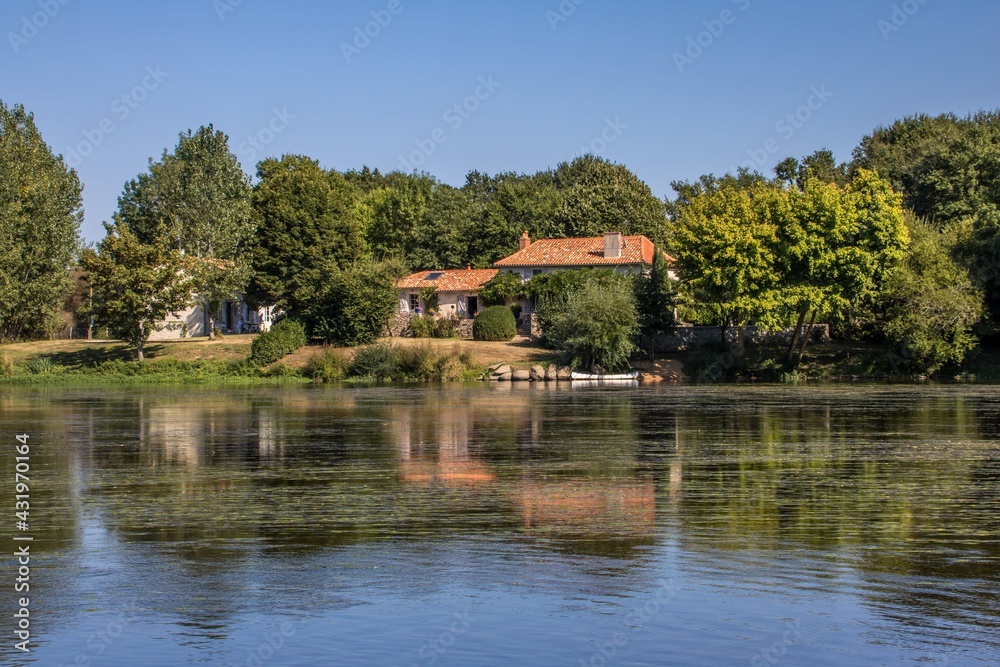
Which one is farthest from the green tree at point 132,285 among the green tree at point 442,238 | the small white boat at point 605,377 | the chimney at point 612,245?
the green tree at point 442,238

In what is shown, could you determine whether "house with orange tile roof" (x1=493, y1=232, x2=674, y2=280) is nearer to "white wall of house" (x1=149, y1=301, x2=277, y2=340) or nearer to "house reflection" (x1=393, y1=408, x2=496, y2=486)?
"white wall of house" (x1=149, y1=301, x2=277, y2=340)

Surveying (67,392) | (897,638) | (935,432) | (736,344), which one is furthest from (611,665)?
(736,344)

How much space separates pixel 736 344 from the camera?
6488 centimetres

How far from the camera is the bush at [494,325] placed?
71125mm

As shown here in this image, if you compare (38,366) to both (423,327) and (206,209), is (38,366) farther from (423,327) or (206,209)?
(423,327)

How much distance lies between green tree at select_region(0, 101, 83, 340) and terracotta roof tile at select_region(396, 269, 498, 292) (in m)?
24.2

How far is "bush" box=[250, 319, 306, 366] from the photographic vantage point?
65.1 meters

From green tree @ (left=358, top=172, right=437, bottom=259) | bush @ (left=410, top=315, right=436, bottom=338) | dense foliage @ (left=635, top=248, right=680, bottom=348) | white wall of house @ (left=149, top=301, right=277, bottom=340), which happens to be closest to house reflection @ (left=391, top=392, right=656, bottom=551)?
dense foliage @ (left=635, top=248, right=680, bottom=348)

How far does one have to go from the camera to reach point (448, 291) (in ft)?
267

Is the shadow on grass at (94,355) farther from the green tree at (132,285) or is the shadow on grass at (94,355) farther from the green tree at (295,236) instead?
the green tree at (295,236)

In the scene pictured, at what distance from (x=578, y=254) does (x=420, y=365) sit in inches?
854

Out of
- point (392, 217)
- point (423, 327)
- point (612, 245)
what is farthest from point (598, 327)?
point (392, 217)

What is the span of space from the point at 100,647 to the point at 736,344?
188ft

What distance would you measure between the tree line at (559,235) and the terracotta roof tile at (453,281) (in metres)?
6.63
